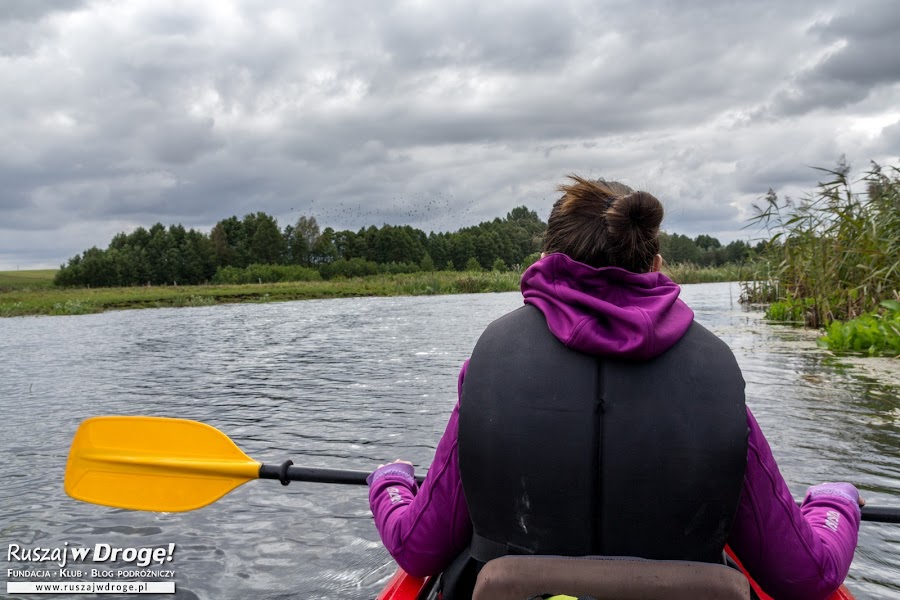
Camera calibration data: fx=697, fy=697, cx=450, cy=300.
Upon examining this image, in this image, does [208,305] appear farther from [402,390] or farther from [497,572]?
[497,572]

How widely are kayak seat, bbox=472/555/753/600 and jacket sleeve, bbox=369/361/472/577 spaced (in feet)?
1.03

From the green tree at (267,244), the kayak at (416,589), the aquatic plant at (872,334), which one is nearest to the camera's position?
the kayak at (416,589)

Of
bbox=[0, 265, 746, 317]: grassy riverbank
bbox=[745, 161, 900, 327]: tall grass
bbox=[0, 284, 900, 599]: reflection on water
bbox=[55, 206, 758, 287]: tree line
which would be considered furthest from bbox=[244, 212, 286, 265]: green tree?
bbox=[745, 161, 900, 327]: tall grass

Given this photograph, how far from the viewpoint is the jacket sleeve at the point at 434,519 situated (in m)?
1.58

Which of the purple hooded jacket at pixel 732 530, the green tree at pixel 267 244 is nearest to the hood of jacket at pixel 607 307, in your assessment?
the purple hooded jacket at pixel 732 530

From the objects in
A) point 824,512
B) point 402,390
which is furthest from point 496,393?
point 402,390

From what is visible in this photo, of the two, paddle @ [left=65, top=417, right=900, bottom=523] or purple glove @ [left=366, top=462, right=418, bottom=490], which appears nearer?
purple glove @ [left=366, top=462, right=418, bottom=490]

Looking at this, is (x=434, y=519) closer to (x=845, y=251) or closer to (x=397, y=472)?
(x=397, y=472)

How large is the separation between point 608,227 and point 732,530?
0.73 metres

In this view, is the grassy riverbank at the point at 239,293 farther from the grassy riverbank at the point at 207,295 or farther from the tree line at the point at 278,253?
the tree line at the point at 278,253

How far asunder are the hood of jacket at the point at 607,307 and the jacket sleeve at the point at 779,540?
0.95 ft

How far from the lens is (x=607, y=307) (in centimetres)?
136

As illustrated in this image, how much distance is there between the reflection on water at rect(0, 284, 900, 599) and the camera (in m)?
3.29

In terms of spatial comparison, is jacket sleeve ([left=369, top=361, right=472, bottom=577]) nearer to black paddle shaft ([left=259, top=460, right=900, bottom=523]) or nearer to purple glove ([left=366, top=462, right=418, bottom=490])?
purple glove ([left=366, top=462, right=418, bottom=490])
